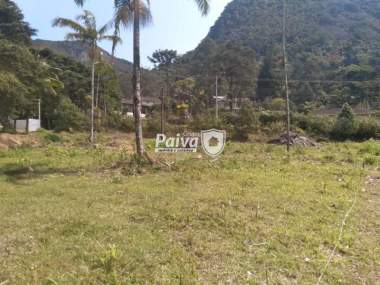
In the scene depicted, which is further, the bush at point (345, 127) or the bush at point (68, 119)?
the bush at point (68, 119)

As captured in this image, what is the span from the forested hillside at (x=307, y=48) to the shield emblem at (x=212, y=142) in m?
21.8

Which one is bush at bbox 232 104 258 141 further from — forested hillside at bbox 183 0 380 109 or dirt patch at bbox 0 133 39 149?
dirt patch at bbox 0 133 39 149

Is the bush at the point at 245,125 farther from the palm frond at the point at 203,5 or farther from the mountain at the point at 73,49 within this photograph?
the palm frond at the point at 203,5

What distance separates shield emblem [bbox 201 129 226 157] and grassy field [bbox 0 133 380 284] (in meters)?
2.41

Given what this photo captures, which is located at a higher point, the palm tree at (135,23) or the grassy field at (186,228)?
the palm tree at (135,23)

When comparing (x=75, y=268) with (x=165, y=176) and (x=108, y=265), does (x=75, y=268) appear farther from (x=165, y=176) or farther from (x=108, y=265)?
(x=165, y=176)

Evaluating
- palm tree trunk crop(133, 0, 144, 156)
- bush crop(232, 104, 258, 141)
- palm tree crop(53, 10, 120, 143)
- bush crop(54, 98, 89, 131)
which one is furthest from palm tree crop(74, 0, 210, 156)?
bush crop(54, 98, 89, 131)

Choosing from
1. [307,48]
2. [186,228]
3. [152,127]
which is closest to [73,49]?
[152,127]

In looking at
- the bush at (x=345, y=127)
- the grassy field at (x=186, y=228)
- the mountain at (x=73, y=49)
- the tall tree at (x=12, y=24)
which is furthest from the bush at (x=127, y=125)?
the grassy field at (x=186, y=228)

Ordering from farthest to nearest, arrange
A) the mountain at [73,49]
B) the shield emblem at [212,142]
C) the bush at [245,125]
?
the bush at [245,125]
the mountain at [73,49]
the shield emblem at [212,142]

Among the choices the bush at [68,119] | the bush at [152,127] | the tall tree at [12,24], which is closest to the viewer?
the bush at [152,127]

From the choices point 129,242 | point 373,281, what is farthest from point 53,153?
point 373,281

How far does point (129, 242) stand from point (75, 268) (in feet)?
2.55

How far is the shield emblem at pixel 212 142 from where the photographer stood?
11484 mm
